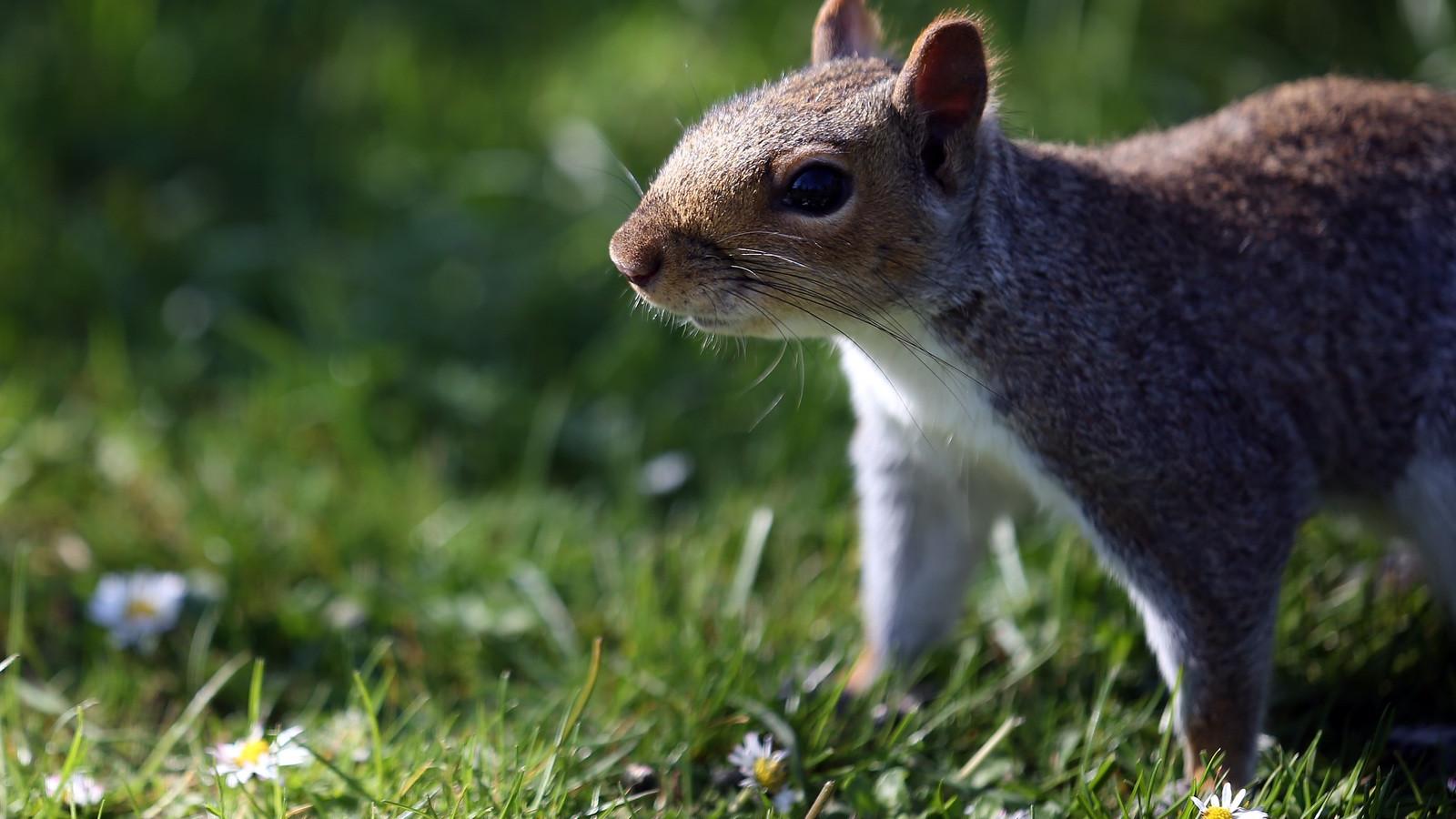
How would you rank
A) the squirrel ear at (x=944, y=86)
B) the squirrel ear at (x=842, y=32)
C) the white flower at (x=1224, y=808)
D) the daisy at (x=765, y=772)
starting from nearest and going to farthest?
the white flower at (x=1224, y=808) < the squirrel ear at (x=944, y=86) < the daisy at (x=765, y=772) < the squirrel ear at (x=842, y=32)

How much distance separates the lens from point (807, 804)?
266cm

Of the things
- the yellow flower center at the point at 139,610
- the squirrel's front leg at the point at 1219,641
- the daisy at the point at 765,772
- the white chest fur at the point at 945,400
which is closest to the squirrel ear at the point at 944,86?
the white chest fur at the point at 945,400

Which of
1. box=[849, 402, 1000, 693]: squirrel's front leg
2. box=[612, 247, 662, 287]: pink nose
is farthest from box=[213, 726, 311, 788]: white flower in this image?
box=[849, 402, 1000, 693]: squirrel's front leg

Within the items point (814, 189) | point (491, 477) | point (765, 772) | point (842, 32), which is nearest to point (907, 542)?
point (765, 772)

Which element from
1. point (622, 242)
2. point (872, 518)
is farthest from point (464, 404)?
point (622, 242)

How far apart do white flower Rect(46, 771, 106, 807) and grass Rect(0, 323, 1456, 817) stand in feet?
0.13

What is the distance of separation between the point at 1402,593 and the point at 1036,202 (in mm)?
1287

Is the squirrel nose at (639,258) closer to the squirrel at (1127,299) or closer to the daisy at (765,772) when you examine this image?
the squirrel at (1127,299)

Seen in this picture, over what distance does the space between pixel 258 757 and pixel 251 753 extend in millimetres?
15

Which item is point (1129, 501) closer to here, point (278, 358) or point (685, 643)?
point (685, 643)

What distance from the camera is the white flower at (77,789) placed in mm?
2500

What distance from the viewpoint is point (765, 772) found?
2619 mm

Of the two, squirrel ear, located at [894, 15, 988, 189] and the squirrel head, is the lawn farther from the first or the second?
squirrel ear, located at [894, 15, 988, 189]

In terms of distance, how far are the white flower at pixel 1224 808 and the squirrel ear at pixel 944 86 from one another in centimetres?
111
